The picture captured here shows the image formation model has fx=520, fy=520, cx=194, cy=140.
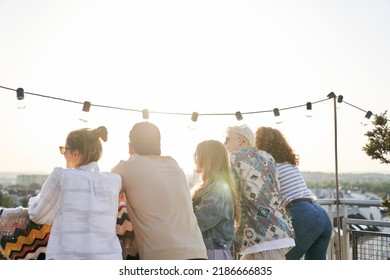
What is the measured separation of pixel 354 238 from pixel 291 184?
1.30m

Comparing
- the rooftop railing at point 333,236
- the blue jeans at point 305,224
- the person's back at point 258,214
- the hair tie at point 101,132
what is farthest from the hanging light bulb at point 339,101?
the hair tie at point 101,132

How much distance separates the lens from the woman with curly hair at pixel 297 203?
9.25ft

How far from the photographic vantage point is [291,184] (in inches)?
113

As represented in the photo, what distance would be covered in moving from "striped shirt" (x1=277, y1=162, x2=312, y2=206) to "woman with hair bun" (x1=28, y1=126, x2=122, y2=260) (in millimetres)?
1227

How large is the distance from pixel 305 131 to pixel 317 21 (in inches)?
36.6

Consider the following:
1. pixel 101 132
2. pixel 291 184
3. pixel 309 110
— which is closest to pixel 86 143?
pixel 101 132

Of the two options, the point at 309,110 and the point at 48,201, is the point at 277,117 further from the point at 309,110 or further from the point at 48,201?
the point at 48,201

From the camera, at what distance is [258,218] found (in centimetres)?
256

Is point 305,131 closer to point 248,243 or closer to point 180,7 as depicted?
point 180,7

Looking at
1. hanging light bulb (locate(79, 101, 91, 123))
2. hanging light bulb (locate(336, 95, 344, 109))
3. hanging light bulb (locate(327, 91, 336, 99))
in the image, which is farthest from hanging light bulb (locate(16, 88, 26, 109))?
hanging light bulb (locate(336, 95, 344, 109))

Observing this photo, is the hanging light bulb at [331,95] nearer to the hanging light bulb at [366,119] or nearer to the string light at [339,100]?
the string light at [339,100]

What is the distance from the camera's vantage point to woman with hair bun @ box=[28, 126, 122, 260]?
5.96 ft

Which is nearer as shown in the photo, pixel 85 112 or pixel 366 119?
pixel 85 112
